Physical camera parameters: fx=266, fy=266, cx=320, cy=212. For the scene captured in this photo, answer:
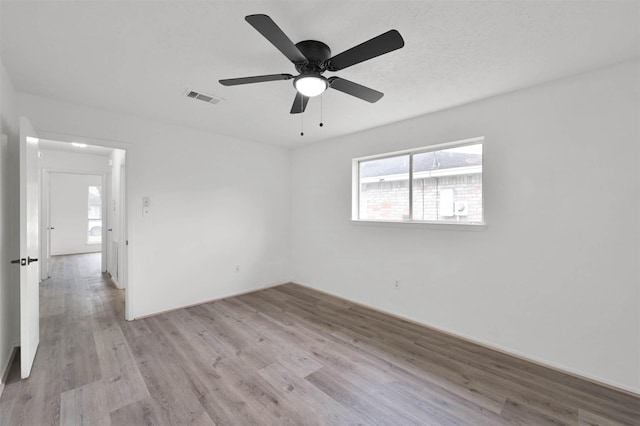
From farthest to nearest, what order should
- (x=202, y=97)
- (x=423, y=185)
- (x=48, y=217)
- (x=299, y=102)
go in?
(x=48, y=217) → (x=423, y=185) → (x=202, y=97) → (x=299, y=102)

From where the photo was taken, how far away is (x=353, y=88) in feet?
6.41

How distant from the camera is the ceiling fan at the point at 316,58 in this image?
1.39m

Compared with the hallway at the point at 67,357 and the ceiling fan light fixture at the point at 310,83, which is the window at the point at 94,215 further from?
the ceiling fan light fixture at the point at 310,83

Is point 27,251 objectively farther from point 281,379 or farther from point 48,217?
point 48,217

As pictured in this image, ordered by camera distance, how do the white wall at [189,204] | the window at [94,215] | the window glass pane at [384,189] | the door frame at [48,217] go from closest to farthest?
1. the white wall at [189,204]
2. the window glass pane at [384,189]
3. the door frame at [48,217]
4. the window at [94,215]

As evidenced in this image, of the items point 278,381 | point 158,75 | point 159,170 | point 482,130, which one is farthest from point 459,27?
point 159,170

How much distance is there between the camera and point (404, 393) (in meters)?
2.07

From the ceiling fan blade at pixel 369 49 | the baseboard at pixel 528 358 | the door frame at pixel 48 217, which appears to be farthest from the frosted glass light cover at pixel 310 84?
the door frame at pixel 48 217

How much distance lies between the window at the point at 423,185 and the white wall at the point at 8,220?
147 inches

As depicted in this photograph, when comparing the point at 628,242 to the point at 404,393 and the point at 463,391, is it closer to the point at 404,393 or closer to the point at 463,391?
the point at 463,391

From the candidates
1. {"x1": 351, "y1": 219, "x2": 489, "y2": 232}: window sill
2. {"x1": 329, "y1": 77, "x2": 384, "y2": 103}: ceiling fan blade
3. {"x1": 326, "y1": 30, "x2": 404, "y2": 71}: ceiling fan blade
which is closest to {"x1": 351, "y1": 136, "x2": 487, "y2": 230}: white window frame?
{"x1": 351, "y1": 219, "x2": 489, "y2": 232}: window sill

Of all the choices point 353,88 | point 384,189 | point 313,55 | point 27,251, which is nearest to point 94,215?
point 27,251

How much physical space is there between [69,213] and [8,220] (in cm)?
707

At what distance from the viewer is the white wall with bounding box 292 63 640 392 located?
212cm
